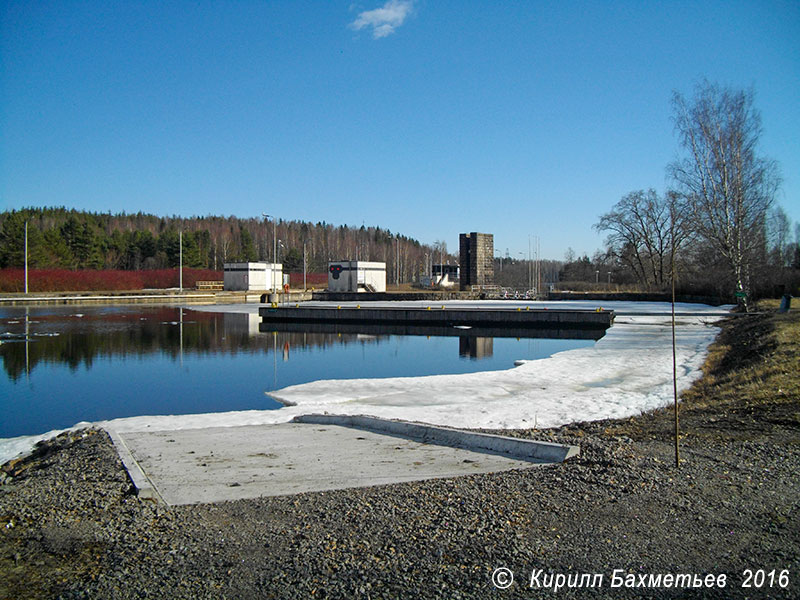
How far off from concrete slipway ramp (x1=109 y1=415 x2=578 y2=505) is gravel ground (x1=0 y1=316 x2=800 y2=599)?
13.7 inches

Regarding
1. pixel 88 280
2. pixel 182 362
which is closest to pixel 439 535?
pixel 182 362

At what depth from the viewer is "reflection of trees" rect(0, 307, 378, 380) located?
2060cm

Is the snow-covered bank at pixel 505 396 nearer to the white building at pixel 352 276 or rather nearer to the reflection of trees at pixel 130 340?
the reflection of trees at pixel 130 340

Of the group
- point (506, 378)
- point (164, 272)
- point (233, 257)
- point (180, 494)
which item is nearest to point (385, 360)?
point (506, 378)

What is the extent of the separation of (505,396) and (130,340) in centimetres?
1881

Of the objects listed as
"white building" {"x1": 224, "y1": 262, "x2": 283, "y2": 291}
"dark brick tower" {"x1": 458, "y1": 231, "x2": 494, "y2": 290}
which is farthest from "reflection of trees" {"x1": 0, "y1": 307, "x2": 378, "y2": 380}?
"dark brick tower" {"x1": 458, "y1": 231, "x2": 494, "y2": 290}

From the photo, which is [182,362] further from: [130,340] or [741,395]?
Result: [741,395]

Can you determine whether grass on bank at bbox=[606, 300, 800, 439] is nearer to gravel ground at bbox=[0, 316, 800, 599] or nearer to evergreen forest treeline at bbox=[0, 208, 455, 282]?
gravel ground at bbox=[0, 316, 800, 599]

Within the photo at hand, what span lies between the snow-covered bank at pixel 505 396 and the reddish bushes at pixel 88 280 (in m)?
57.0

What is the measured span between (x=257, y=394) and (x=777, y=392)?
390 inches

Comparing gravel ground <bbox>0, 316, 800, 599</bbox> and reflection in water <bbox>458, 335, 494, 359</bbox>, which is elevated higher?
gravel ground <bbox>0, 316, 800, 599</bbox>

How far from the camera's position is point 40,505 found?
5.24 meters

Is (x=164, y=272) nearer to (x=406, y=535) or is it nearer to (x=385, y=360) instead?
(x=385, y=360)

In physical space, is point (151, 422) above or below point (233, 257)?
below
